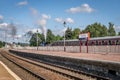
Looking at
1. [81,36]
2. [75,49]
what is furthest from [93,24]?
[81,36]

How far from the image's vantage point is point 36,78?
59.9 feet

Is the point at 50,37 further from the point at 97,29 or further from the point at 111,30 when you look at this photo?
the point at 111,30

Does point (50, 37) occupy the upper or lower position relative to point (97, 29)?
lower

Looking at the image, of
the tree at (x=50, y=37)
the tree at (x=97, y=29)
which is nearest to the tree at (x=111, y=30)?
the tree at (x=97, y=29)

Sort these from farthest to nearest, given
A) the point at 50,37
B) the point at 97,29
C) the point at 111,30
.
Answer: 1. the point at 50,37
2. the point at 111,30
3. the point at 97,29

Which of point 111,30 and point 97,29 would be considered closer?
point 97,29

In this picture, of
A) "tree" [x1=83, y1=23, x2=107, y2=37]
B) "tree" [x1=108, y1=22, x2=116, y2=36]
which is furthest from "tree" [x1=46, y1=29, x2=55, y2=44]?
"tree" [x1=108, y1=22, x2=116, y2=36]

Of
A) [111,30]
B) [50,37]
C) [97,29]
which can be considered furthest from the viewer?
[50,37]

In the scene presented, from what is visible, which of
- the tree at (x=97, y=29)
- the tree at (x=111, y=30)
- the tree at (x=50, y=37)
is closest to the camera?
the tree at (x=97, y=29)

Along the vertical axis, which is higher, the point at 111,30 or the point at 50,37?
the point at 111,30

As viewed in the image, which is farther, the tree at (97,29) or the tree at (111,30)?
the tree at (111,30)

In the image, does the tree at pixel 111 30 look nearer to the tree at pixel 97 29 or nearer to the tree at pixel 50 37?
the tree at pixel 97 29

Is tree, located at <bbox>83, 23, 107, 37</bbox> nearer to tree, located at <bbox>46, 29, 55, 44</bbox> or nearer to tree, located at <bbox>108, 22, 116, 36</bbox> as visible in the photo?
tree, located at <bbox>108, 22, 116, 36</bbox>

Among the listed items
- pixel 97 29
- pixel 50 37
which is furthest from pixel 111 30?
pixel 50 37
